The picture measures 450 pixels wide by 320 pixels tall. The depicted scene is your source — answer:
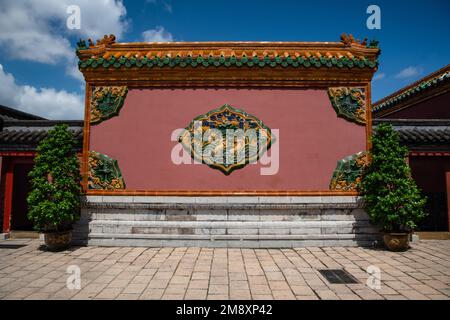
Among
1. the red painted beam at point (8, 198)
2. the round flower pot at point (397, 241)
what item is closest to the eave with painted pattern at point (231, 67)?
the red painted beam at point (8, 198)

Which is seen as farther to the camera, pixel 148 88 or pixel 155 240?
pixel 148 88

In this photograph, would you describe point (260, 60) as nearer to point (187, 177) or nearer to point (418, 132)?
point (187, 177)

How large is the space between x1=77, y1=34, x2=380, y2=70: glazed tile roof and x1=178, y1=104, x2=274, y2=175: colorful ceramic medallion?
4.62 ft

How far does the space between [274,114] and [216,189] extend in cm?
240

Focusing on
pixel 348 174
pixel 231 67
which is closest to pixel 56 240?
pixel 231 67

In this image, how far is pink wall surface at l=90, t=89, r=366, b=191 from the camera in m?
6.82

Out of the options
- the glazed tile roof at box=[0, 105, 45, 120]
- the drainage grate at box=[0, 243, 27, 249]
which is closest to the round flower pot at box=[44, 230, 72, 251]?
the drainage grate at box=[0, 243, 27, 249]

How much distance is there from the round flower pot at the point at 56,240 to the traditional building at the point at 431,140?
28.9ft

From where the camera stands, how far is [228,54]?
290 inches

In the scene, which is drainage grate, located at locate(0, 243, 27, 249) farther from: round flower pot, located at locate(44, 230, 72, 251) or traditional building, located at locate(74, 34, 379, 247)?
traditional building, located at locate(74, 34, 379, 247)

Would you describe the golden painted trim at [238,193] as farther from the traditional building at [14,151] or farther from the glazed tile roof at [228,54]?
the glazed tile roof at [228,54]

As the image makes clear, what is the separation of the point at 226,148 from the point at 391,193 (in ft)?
12.6
